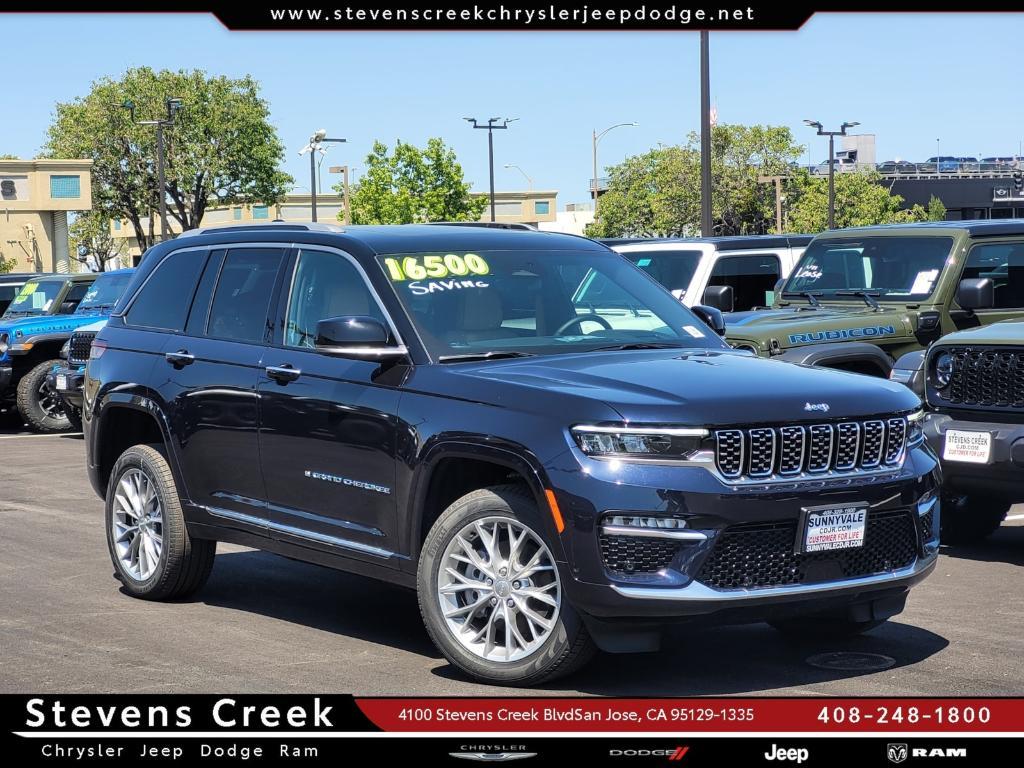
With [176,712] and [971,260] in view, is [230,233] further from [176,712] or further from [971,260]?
[971,260]

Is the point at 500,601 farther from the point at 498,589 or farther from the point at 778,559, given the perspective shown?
the point at 778,559

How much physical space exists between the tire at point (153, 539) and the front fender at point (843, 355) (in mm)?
5142

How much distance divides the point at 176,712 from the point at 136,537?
2.64 m

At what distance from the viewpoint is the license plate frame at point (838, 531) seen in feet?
18.8

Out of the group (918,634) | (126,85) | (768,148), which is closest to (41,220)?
(126,85)

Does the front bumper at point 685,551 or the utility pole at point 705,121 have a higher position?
the utility pole at point 705,121

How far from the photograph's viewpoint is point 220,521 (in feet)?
24.9

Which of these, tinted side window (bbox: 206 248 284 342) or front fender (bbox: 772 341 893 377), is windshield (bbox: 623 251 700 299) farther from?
tinted side window (bbox: 206 248 284 342)

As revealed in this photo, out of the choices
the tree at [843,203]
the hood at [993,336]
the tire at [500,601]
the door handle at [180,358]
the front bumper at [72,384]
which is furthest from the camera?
the tree at [843,203]

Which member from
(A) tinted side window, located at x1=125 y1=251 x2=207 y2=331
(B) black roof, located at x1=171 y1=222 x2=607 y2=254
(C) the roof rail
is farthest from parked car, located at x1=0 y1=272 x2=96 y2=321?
(B) black roof, located at x1=171 y1=222 x2=607 y2=254

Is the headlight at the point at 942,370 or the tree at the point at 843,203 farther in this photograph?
the tree at the point at 843,203

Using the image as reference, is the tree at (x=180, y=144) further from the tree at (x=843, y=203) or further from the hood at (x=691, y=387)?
the hood at (x=691, y=387)

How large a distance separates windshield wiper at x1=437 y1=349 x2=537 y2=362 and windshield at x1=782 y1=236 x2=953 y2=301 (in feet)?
21.8

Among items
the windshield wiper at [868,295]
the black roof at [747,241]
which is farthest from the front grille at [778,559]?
the black roof at [747,241]
